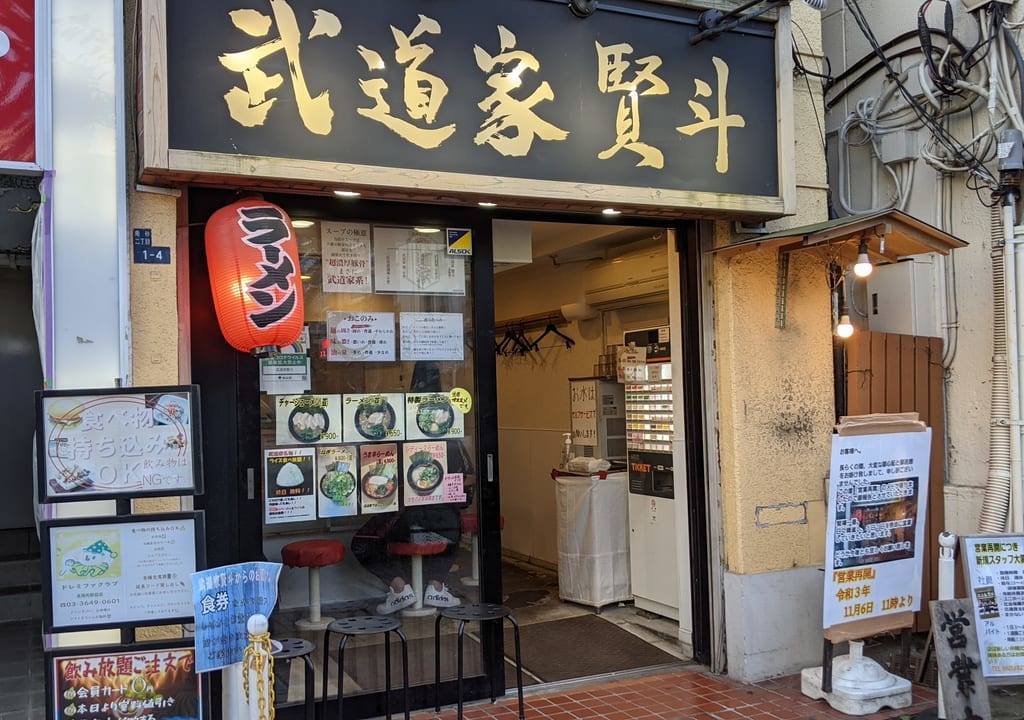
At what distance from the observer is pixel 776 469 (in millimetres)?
5973

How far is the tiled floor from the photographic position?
5605 millimetres

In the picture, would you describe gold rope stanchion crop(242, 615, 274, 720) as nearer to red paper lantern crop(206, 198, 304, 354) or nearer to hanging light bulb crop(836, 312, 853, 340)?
red paper lantern crop(206, 198, 304, 354)

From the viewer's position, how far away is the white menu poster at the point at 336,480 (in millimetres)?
5105

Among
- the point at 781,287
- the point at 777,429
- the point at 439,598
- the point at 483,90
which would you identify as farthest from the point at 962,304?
the point at 439,598

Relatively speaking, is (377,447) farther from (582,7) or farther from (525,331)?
(525,331)

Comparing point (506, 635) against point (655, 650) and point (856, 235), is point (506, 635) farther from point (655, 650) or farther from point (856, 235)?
point (856, 235)

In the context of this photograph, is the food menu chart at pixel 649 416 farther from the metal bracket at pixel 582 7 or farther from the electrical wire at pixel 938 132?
the metal bracket at pixel 582 7

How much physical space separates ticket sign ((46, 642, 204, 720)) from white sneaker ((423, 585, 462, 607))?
1970 mm

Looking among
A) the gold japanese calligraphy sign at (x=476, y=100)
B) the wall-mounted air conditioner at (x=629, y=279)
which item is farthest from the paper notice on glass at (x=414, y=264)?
the wall-mounted air conditioner at (x=629, y=279)

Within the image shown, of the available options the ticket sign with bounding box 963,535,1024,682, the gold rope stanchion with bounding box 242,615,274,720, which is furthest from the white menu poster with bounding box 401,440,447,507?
the ticket sign with bounding box 963,535,1024,682

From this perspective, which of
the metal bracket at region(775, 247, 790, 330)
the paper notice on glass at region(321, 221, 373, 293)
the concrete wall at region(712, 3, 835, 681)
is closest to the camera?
the paper notice on glass at region(321, 221, 373, 293)

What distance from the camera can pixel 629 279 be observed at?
8.05m

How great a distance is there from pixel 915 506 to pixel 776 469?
91 centimetres

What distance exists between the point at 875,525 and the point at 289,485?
3.66 metres
